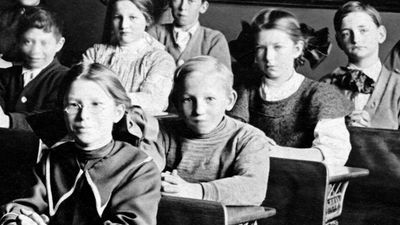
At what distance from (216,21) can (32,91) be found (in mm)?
777

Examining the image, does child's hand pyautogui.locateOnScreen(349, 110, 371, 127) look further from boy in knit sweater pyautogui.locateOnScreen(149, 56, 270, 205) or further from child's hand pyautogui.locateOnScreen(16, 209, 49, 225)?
child's hand pyautogui.locateOnScreen(16, 209, 49, 225)

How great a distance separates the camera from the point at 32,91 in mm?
2725

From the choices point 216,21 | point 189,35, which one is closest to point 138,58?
point 189,35

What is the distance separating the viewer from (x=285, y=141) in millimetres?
2414

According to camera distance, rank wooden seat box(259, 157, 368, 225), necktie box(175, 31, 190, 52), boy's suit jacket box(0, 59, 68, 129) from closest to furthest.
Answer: wooden seat box(259, 157, 368, 225) < boy's suit jacket box(0, 59, 68, 129) < necktie box(175, 31, 190, 52)

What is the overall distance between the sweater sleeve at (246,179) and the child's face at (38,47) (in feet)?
3.48

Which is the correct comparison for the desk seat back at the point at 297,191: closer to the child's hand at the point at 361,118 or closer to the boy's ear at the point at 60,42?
the child's hand at the point at 361,118

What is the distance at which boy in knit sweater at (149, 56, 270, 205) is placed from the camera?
6.37 feet

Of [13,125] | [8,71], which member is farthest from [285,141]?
[8,71]

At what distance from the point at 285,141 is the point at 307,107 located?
139 millimetres

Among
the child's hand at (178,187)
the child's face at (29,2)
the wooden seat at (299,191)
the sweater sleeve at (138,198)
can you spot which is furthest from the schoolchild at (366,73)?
the child's face at (29,2)

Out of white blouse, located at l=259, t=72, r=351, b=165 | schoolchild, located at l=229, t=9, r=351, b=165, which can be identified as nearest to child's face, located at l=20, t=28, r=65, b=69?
schoolchild, located at l=229, t=9, r=351, b=165

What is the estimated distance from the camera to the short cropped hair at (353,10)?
2.48 m

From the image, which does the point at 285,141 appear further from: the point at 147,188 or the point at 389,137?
the point at 147,188
